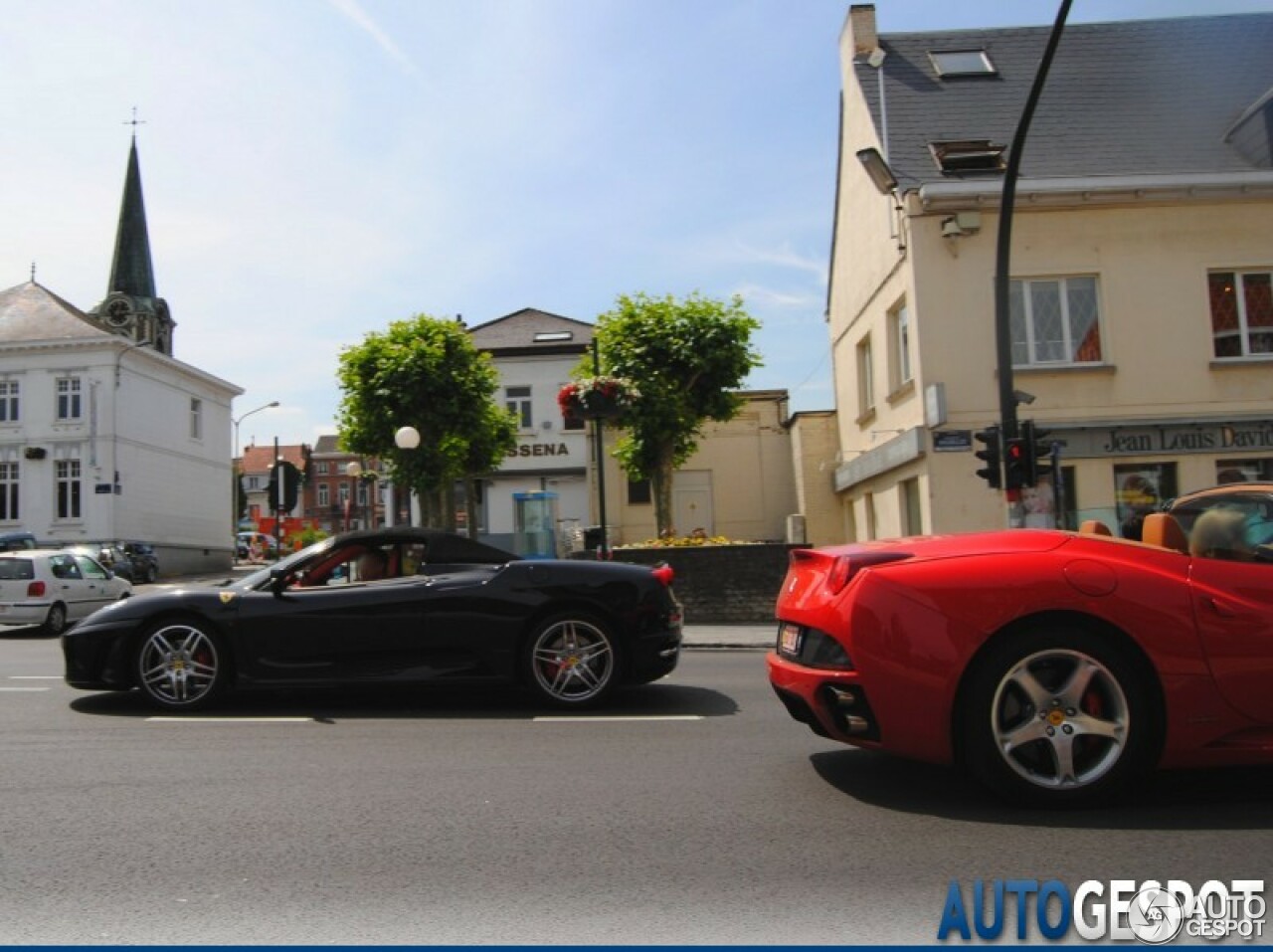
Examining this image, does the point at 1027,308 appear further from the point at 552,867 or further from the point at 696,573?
the point at 552,867

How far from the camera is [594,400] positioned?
1644cm

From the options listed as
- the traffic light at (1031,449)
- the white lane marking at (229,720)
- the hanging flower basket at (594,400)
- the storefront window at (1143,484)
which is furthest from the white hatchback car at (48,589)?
the storefront window at (1143,484)

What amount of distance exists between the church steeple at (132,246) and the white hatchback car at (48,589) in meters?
51.0

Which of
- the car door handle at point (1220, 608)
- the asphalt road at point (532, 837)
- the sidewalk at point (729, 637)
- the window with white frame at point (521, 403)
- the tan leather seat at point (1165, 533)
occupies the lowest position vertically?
the sidewalk at point (729, 637)

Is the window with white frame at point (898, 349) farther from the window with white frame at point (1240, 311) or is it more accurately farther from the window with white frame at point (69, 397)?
the window with white frame at point (69, 397)

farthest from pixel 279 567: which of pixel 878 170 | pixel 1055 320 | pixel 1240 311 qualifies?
pixel 1240 311

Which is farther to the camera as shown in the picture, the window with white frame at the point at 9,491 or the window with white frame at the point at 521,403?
the window with white frame at the point at 9,491

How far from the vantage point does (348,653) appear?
7.46 metres

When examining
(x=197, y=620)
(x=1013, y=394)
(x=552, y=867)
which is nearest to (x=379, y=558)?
(x=197, y=620)

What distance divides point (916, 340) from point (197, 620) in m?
14.5

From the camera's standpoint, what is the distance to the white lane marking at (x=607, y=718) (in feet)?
23.3

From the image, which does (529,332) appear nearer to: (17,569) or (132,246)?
(17,569)

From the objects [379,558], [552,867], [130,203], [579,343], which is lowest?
[552,867]

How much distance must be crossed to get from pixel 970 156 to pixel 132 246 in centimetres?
5709
